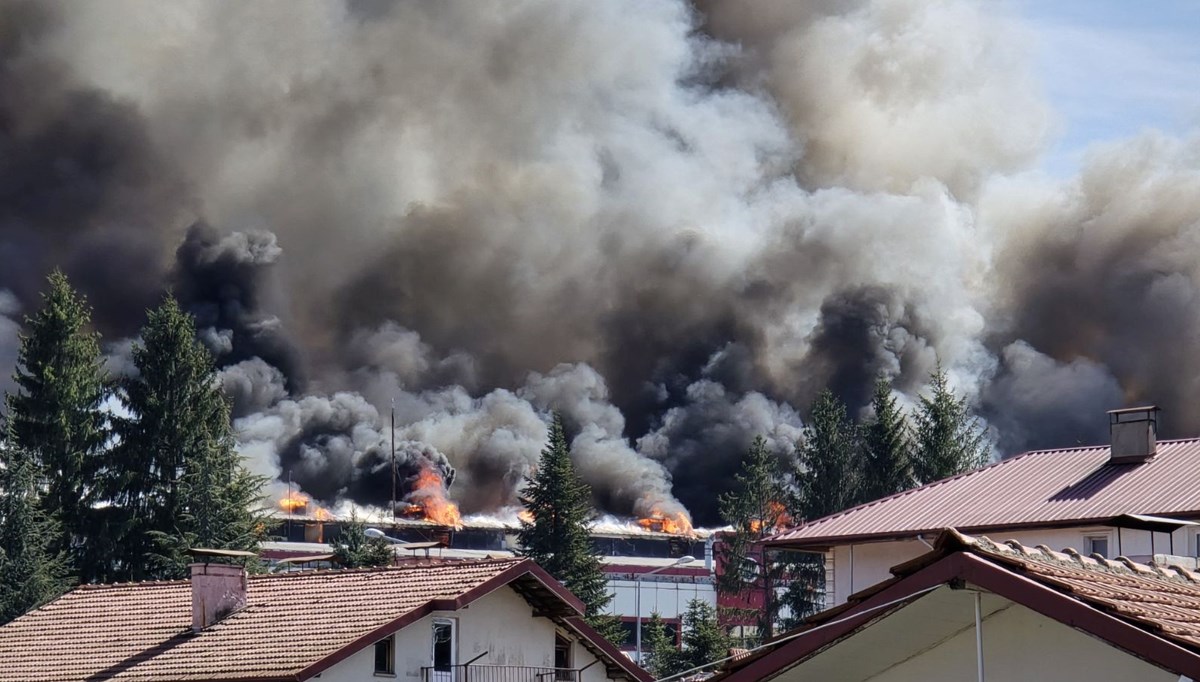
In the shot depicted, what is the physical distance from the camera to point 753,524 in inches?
3054

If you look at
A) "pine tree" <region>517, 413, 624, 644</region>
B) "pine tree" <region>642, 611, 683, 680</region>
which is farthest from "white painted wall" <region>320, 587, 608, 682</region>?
"pine tree" <region>517, 413, 624, 644</region>

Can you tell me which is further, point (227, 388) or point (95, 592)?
point (227, 388)

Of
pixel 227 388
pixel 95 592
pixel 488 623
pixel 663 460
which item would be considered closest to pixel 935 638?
pixel 488 623

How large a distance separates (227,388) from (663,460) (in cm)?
2713

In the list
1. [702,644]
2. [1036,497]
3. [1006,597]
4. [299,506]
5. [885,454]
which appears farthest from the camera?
[299,506]

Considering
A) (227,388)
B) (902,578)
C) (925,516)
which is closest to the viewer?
(902,578)

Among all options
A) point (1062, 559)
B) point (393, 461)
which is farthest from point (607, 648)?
point (393, 461)

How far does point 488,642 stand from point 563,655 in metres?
1.81

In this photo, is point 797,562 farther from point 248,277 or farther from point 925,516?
point 248,277

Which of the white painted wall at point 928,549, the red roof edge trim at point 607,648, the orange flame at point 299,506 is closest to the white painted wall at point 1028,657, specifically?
the white painted wall at point 928,549

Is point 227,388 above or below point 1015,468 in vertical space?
above

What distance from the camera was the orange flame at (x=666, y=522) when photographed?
101250mm

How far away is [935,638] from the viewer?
8203 mm

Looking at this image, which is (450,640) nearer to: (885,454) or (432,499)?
(885,454)
